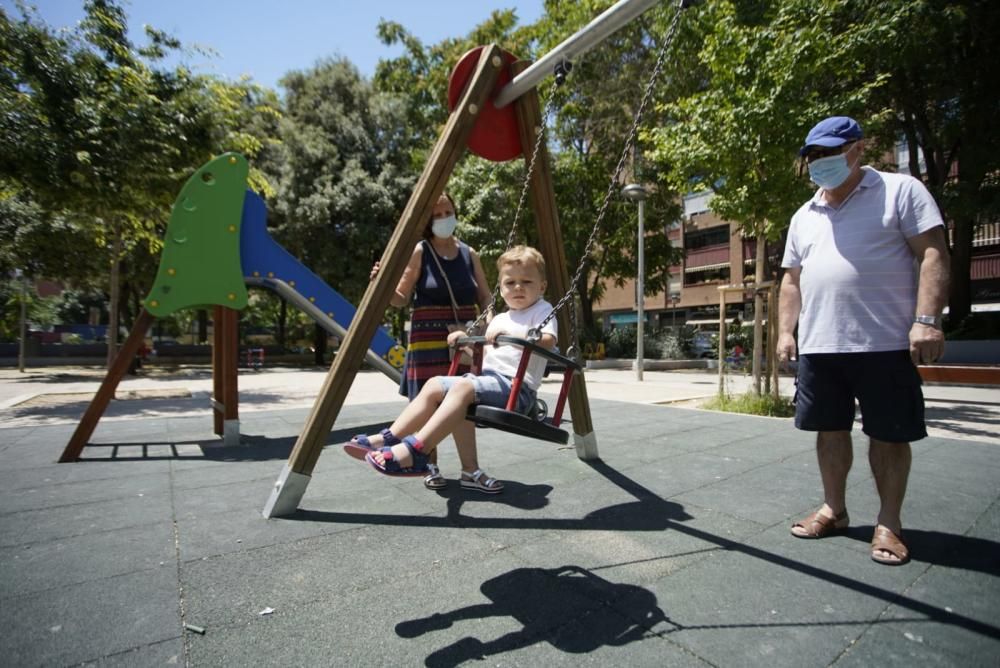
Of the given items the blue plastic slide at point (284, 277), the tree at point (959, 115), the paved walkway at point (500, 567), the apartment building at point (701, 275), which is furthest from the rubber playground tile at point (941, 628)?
the apartment building at point (701, 275)

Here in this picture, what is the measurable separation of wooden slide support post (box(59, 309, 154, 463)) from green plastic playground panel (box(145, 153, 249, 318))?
0.83ft

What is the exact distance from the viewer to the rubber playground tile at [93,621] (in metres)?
1.72

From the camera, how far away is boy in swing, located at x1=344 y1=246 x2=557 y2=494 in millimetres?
2279

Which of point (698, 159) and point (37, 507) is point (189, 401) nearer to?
point (37, 507)

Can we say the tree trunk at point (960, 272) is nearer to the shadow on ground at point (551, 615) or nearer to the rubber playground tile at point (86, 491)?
the shadow on ground at point (551, 615)

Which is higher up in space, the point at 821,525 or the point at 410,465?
the point at 410,465

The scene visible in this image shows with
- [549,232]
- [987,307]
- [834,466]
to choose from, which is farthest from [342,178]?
[987,307]

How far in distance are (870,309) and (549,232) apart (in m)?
2.22

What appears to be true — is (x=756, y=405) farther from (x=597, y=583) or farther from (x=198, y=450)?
(x=198, y=450)

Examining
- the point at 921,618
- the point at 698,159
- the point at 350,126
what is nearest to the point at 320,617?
the point at 921,618

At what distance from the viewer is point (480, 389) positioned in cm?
243

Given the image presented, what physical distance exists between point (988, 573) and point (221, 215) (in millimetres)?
5904

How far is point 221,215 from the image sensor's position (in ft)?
16.5

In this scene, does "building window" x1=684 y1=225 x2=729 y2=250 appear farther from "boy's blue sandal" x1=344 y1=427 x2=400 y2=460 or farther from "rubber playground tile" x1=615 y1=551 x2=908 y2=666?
"boy's blue sandal" x1=344 y1=427 x2=400 y2=460
